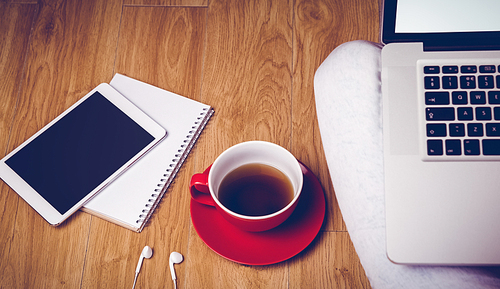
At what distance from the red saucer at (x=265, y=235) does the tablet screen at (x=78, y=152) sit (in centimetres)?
24

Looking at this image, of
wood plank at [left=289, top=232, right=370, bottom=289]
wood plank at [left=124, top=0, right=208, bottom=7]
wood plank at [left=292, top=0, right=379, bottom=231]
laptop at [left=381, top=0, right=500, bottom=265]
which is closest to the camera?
laptop at [left=381, top=0, right=500, bottom=265]

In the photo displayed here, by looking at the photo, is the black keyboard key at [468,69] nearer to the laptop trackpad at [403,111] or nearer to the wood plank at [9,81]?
the laptop trackpad at [403,111]

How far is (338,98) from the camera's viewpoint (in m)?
0.57

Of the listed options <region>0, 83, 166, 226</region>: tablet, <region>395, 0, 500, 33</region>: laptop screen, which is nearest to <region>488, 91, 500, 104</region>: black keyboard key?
<region>395, 0, 500, 33</region>: laptop screen

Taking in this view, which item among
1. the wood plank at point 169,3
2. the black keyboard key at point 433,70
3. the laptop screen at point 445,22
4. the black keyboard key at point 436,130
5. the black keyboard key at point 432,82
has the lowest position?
the black keyboard key at point 436,130

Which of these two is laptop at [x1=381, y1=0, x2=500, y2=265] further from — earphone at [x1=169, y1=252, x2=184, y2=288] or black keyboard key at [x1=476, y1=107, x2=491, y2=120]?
earphone at [x1=169, y1=252, x2=184, y2=288]

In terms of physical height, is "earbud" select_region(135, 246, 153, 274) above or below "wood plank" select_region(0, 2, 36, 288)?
below

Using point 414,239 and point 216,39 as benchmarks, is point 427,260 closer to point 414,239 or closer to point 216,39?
point 414,239

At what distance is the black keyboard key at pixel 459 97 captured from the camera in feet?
1.57

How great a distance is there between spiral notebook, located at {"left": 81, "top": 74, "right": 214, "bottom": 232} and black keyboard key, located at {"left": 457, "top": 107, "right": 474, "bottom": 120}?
49 centimetres

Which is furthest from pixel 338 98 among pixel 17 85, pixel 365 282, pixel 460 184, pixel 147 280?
pixel 17 85

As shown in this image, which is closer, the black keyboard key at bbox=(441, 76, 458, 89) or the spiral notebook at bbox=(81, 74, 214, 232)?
the black keyboard key at bbox=(441, 76, 458, 89)

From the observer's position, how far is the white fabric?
1.60 ft

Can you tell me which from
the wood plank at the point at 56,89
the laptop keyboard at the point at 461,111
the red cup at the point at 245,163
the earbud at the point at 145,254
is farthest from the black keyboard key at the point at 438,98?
the wood plank at the point at 56,89
